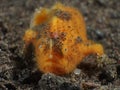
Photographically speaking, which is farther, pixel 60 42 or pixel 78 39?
pixel 78 39

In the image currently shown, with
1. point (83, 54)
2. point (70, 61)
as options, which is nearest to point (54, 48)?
point (70, 61)

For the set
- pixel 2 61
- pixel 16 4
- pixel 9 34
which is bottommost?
pixel 2 61

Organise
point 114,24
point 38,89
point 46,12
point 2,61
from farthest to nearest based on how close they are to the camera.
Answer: point 114,24
point 46,12
point 2,61
point 38,89

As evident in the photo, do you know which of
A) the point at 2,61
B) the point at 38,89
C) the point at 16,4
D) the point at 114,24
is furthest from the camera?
the point at 16,4

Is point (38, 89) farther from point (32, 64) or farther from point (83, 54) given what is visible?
point (83, 54)

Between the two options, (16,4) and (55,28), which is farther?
(16,4)

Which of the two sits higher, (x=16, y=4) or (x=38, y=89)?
(x=16, y=4)

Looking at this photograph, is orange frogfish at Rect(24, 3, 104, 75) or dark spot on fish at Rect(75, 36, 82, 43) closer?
orange frogfish at Rect(24, 3, 104, 75)

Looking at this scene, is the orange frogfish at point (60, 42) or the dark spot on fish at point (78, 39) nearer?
the orange frogfish at point (60, 42)
